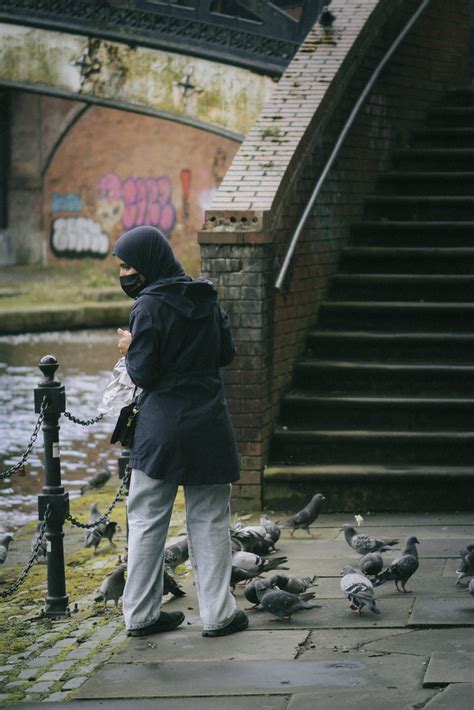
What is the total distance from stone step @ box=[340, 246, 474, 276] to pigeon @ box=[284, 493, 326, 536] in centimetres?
322

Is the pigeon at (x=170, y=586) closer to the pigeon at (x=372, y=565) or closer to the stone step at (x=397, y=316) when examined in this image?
the pigeon at (x=372, y=565)

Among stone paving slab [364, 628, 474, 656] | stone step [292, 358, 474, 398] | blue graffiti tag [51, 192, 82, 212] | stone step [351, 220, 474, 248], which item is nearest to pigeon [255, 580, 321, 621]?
stone paving slab [364, 628, 474, 656]

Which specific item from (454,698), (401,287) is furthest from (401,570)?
(401,287)

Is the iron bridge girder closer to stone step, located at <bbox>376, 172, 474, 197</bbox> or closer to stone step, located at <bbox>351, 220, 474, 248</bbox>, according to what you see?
stone step, located at <bbox>376, 172, 474, 197</bbox>

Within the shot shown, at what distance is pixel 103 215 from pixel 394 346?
27367mm

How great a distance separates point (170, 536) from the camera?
8914mm

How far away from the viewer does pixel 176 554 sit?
7.60 m

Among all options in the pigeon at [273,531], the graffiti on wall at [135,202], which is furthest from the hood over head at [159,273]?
the graffiti on wall at [135,202]

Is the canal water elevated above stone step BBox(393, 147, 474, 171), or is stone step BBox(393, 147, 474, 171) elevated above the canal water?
stone step BBox(393, 147, 474, 171)

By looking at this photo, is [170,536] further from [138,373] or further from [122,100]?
[122,100]

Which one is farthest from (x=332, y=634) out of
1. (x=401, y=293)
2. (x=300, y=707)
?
(x=401, y=293)

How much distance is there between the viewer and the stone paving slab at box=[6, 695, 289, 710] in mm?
5164

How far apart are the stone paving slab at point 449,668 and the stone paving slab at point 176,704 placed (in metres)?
0.60

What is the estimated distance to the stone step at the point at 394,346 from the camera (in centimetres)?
1016
